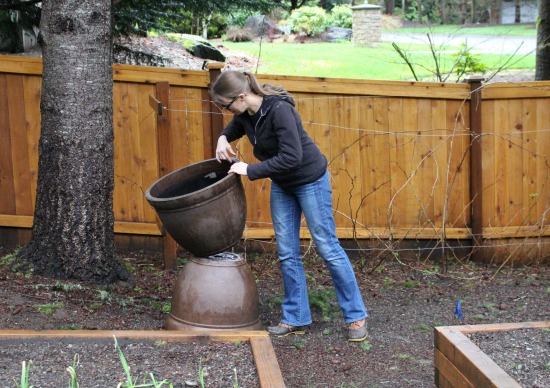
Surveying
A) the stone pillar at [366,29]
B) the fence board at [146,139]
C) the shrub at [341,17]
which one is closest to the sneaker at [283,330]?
the fence board at [146,139]

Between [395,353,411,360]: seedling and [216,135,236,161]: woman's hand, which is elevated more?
[216,135,236,161]: woman's hand

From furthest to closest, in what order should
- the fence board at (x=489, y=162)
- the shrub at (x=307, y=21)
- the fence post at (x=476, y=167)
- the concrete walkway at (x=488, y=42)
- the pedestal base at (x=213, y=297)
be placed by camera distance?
the shrub at (x=307, y=21) → the concrete walkway at (x=488, y=42) → the fence board at (x=489, y=162) → the fence post at (x=476, y=167) → the pedestal base at (x=213, y=297)

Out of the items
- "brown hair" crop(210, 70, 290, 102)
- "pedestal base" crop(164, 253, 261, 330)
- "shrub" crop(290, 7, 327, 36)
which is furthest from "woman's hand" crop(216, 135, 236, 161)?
"shrub" crop(290, 7, 327, 36)

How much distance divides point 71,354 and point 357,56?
62.2ft

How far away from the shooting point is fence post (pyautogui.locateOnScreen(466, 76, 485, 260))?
6.99 meters

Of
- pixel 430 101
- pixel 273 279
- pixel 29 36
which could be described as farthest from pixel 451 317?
pixel 29 36

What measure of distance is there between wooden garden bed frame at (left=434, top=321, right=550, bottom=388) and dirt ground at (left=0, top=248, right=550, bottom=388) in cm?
69

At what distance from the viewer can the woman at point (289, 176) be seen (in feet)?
14.6

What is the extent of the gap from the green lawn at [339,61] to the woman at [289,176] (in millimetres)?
11454

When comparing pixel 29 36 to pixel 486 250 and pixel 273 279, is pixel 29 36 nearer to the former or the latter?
pixel 273 279

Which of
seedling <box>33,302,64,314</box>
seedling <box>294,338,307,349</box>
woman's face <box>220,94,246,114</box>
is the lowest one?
seedling <box>294,338,307,349</box>

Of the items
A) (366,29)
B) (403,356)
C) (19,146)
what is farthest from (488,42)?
(403,356)

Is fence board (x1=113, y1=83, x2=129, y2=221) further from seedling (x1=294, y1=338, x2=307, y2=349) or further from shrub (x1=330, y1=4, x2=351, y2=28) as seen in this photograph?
shrub (x1=330, y1=4, x2=351, y2=28)

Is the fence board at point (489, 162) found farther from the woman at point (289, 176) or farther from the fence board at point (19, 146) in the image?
the fence board at point (19, 146)
